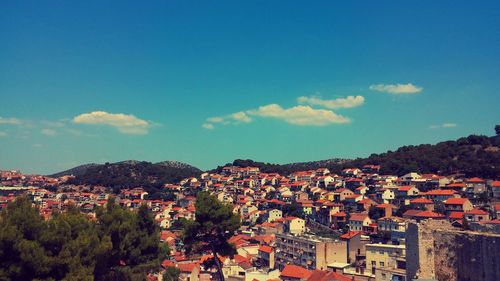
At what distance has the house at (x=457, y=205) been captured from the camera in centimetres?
5338

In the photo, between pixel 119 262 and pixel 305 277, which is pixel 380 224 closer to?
pixel 305 277

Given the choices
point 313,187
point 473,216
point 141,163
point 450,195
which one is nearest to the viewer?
point 473,216

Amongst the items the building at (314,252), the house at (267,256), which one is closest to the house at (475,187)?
the building at (314,252)

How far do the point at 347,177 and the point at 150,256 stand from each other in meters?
71.7

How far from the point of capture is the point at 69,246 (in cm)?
1539

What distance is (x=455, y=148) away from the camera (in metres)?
85.3

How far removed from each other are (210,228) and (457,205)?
42.0 meters

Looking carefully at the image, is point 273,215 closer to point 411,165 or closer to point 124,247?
point 411,165

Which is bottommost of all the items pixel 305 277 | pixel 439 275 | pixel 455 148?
pixel 305 277

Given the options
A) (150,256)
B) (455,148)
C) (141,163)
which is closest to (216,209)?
(150,256)

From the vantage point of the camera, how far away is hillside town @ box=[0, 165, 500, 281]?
111ft

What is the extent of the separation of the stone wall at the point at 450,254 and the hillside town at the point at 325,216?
136mm

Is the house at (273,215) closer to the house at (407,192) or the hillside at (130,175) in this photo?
the house at (407,192)

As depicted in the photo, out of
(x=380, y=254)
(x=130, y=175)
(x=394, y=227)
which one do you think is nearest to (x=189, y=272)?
(x=380, y=254)
